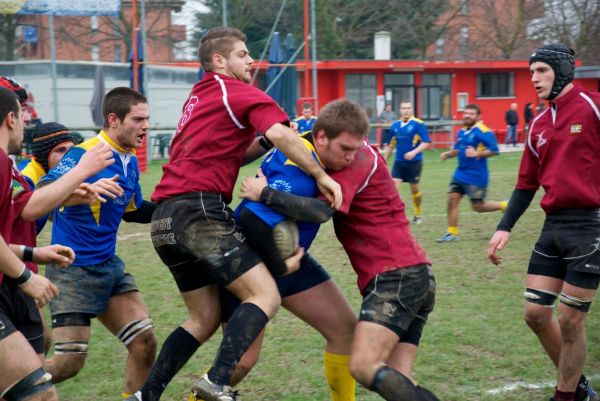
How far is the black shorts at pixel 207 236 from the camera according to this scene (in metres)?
4.30

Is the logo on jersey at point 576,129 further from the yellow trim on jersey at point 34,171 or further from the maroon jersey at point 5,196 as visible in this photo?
the yellow trim on jersey at point 34,171

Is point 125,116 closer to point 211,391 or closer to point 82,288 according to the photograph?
point 82,288

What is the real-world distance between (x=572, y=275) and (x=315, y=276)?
1.61m

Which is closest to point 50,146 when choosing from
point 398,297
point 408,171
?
point 398,297

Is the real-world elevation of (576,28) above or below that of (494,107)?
above

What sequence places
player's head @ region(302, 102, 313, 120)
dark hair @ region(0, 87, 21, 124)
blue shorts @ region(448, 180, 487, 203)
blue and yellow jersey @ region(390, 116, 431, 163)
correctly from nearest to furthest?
dark hair @ region(0, 87, 21, 124) → blue shorts @ region(448, 180, 487, 203) → blue and yellow jersey @ region(390, 116, 431, 163) → player's head @ region(302, 102, 313, 120)

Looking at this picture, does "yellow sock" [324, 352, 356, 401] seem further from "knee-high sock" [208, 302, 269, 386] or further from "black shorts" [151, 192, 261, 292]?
"black shorts" [151, 192, 261, 292]

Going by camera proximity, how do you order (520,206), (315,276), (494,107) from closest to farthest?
(315,276) → (520,206) → (494,107)

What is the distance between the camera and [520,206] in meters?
5.53

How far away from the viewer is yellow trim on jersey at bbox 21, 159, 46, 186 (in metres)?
5.45

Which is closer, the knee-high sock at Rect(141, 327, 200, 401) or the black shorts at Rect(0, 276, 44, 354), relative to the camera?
the black shorts at Rect(0, 276, 44, 354)

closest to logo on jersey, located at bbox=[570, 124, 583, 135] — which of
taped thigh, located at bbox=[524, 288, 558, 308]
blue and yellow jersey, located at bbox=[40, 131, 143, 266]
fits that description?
taped thigh, located at bbox=[524, 288, 558, 308]

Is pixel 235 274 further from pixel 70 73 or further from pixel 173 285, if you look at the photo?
pixel 70 73

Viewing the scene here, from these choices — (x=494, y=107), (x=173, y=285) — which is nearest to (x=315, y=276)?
(x=173, y=285)
